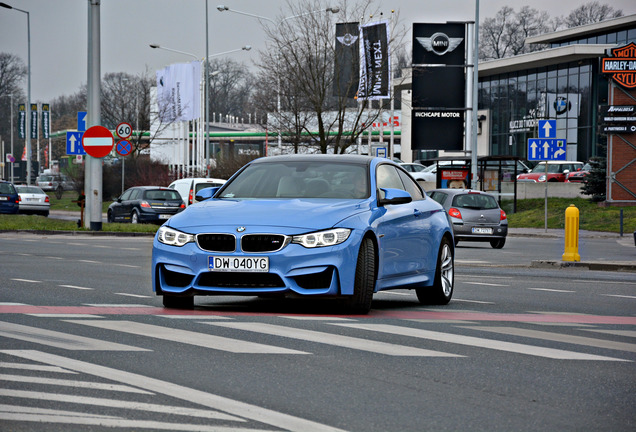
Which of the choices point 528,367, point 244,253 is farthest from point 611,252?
point 528,367

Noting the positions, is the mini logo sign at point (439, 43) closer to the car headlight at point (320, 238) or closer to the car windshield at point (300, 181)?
the car windshield at point (300, 181)

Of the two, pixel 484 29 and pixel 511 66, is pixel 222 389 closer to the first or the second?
pixel 511 66

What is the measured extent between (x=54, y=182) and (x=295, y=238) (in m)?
71.9

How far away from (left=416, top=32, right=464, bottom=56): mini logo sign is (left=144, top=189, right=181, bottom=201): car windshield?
15.4m

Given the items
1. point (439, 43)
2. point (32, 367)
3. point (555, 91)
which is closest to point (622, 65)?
point (439, 43)

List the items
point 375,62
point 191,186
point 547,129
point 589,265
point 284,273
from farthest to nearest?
point 375,62 → point 191,186 → point 547,129 → point 589,265 → point 284,273

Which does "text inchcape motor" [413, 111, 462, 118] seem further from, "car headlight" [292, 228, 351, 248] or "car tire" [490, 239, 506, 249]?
"car headlight" [292, 228, 351, 248]

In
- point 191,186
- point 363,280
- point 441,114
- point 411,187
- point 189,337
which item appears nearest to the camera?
point 189,337

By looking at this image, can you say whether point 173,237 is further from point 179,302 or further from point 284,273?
point 284,273

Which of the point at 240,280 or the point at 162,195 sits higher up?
the point at 240,280

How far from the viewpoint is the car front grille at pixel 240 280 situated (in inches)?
379

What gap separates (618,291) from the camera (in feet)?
47.8

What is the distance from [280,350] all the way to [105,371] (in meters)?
1.37

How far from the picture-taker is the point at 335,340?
8.27 m
